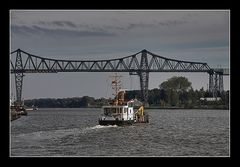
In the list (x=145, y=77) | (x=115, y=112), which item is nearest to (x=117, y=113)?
(x=115, y=112)

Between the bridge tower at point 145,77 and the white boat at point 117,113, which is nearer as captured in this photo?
the white boat at point 117,113

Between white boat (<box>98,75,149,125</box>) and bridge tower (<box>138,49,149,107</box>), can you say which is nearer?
white boat (<box>98,75,149,125</box>)

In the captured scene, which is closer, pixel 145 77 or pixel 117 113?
pixel 117 113

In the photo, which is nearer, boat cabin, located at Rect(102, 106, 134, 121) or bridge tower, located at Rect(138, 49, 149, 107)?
boat cabin, located at Rect(102, 106, 134, 121)

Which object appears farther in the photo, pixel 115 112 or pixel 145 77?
pixel 145 77

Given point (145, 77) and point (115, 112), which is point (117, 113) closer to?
point (115, 112)

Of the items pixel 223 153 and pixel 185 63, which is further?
pixel 185 63

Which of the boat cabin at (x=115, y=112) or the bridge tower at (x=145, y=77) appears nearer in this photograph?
the boat cabin at (x=115, y=112)
